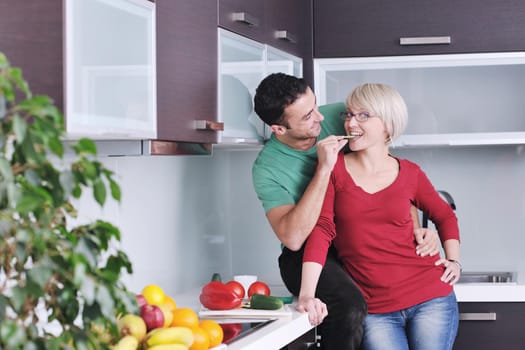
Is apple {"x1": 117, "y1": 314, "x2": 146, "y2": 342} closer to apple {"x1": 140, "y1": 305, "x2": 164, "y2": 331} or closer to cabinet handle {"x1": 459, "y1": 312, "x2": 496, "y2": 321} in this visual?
apple {"x1": 140, "y1": 305, "x2": 164, "y2": 331}

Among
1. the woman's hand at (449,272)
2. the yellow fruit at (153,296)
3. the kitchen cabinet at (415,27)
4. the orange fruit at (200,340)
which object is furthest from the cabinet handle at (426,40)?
the orange fruit at (200,340)

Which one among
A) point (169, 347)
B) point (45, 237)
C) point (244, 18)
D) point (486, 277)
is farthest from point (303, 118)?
point (45, 237)

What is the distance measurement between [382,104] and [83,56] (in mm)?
1244

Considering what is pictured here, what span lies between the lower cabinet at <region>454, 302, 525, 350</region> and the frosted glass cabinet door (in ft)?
5.49

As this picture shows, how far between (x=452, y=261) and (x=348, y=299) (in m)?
0.47

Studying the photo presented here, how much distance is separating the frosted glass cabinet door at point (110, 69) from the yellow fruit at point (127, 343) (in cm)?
39

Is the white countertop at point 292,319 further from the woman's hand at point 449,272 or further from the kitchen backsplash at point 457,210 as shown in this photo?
the kitchen backsplash at point 457,210

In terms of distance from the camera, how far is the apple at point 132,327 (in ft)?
5.52

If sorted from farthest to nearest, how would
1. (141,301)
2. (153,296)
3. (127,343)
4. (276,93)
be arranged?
(276,93)
(153,296)
(141,301)
(127,343)

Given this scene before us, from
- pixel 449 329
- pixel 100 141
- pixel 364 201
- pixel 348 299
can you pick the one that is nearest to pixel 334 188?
pixel 364 201

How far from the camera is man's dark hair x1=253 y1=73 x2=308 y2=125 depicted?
2.75m

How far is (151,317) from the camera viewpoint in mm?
1787

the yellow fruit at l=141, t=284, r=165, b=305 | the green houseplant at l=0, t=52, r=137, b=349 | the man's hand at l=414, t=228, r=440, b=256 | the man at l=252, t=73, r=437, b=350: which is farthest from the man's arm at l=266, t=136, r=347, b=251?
the green houseplant at l=0, t=52, r=137, b=349

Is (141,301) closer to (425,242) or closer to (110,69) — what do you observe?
(110,69)
